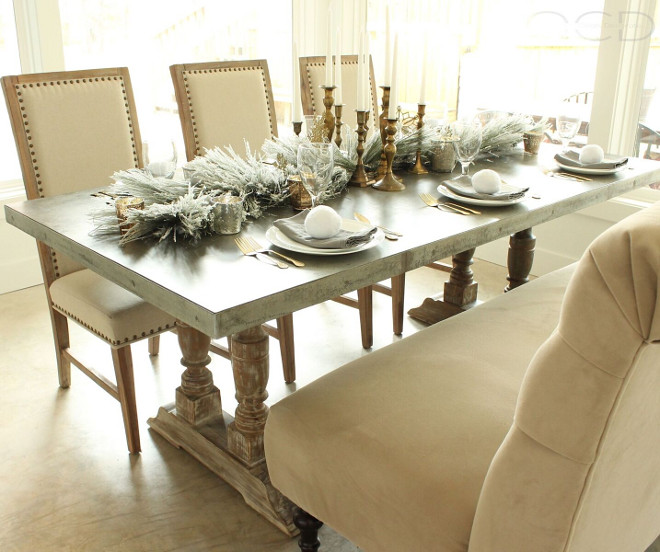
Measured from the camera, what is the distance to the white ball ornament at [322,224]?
59.6 inches

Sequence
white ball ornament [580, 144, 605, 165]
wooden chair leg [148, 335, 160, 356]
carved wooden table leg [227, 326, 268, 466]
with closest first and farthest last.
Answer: carved wooden table leg [227, 326, 268, 466]
white ball ornament [580, 144, 605, 165]
wooden chair leg [148, 335, 160, 356]

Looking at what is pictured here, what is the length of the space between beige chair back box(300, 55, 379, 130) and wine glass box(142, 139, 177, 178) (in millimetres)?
1043

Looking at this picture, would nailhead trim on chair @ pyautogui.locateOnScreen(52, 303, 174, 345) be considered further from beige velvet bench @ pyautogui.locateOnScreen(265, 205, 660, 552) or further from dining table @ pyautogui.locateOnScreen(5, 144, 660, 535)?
beige velvet bench @ pyautogui.locateOnScreen(265, 205, 660, 552)

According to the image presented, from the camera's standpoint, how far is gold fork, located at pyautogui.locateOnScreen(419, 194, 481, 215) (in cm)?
179

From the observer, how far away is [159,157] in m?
1.79

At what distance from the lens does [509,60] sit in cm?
355

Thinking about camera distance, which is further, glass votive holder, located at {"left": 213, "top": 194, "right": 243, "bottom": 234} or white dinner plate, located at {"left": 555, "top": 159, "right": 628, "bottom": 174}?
white dinner plate, located at {"left": 555, "top": 159, "right": 628, "bottom": 174}

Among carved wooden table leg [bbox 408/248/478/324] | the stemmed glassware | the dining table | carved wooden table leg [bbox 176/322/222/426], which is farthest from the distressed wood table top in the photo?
carved wooden table leg [bbox 408/248/478/324]

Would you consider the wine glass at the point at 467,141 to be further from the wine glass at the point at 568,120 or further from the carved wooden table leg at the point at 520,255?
the carved wooden table leg at the point at 520,255

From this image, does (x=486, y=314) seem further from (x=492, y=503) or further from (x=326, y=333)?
(x=326, y=333)

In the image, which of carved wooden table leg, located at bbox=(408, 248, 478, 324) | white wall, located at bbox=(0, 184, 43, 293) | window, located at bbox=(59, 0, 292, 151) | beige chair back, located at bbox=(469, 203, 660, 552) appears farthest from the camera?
window, located at bbox=(59, 0, 292, 151)

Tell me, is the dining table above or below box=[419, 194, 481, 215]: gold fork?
below

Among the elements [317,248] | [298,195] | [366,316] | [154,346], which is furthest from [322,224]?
[154,346]

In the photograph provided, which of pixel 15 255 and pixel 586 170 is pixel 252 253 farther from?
pixel 15 255
